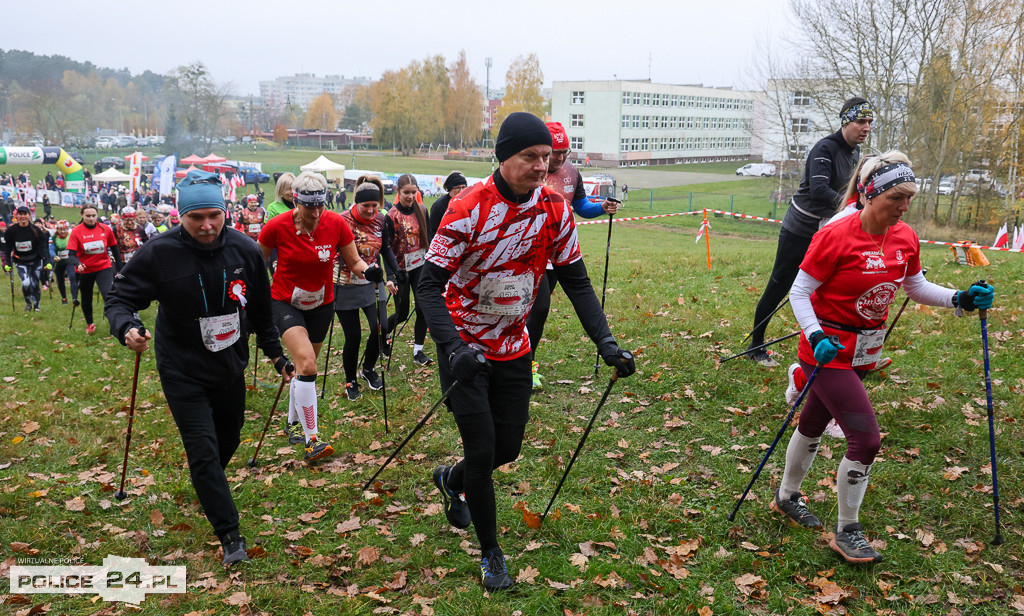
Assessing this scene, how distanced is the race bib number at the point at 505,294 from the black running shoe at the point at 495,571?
1446 millimetres

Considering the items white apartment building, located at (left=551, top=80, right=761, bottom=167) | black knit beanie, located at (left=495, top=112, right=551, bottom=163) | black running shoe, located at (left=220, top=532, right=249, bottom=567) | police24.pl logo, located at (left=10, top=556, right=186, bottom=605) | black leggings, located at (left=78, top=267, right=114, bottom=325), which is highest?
white apartment building, located at (left=551, top=80, right=761, bottom=167)

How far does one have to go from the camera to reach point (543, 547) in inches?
175

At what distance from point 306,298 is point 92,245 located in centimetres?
793

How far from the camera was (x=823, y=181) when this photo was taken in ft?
20.7

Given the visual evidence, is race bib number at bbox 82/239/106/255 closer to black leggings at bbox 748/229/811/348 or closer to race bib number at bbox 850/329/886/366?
black leggings at bbox 748/229/811/348

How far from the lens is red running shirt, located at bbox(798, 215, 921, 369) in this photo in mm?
3980

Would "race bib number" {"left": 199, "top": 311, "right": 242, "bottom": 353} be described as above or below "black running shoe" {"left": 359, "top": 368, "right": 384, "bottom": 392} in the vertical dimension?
above

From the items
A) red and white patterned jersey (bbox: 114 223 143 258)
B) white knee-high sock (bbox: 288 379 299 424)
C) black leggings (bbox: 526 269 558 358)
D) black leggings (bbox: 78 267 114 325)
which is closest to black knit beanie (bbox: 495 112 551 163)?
black leggings (bbox: 526 269 558 358)

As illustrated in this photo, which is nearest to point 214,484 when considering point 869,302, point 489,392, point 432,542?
point 432,542

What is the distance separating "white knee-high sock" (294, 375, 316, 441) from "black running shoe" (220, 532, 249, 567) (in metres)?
1.74

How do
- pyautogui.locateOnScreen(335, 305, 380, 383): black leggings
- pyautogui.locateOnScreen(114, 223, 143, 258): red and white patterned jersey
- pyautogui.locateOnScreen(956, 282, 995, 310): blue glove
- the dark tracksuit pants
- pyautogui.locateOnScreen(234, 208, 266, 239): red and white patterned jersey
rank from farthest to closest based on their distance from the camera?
pyautogui.locateOnScreen(234, 208, 266, 239): red and white patterned jersey → pyautogui.locateOnScreen(114, 223, 143, 258): red and white patterned jersey → pyautogui.locateOnScreen(335, 305, 380, 383): black leggings → the dark tracksuit pants → pyautogui.locateOnScreen(956, 282, 995, 310): blue glove

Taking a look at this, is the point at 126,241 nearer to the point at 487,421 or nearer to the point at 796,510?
the point at 487,421

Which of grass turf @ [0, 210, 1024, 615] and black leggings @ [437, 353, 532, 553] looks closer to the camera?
black leggings @ [437, 353, 532, 553]

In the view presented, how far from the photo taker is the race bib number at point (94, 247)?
1182 cm
